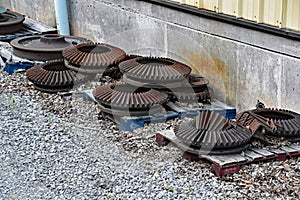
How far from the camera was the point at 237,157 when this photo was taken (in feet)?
14.6

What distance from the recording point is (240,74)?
561 cm

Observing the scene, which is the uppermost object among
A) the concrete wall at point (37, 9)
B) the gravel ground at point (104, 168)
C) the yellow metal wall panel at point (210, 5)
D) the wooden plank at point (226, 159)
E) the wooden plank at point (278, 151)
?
the yellow metal wall panel at point (210, 5)

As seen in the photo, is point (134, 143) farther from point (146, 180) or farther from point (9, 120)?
point (9, 120)

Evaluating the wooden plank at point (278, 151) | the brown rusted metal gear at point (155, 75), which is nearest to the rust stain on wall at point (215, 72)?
the brown rusted metal gear at point (155, 75)

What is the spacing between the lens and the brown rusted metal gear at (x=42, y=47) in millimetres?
7242

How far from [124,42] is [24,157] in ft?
9.94

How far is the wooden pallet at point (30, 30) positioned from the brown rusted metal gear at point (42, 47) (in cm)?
71

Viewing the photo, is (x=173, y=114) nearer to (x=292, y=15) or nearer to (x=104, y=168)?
(x=104, y=168)

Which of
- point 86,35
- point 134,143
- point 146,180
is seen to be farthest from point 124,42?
point 146,180

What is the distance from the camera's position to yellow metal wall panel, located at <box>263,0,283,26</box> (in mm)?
5020

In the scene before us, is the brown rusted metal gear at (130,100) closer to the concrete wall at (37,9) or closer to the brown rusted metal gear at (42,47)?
the brown rusted metal gear at (42,47)

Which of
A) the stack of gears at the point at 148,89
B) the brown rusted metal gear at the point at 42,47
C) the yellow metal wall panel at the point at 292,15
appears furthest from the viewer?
the brown rusted metal gear at the point at 42,47

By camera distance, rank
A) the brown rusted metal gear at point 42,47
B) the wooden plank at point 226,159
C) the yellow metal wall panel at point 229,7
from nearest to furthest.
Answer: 1. the wooden plank at point 226,159
2. the yellow metal wall panel at point 229,7
3. the brown rusted metal gear at point 42,47

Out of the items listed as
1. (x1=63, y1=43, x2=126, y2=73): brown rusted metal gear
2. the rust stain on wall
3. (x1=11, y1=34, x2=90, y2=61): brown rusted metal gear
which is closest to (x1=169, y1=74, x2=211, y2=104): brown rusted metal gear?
the rust stain on wall
